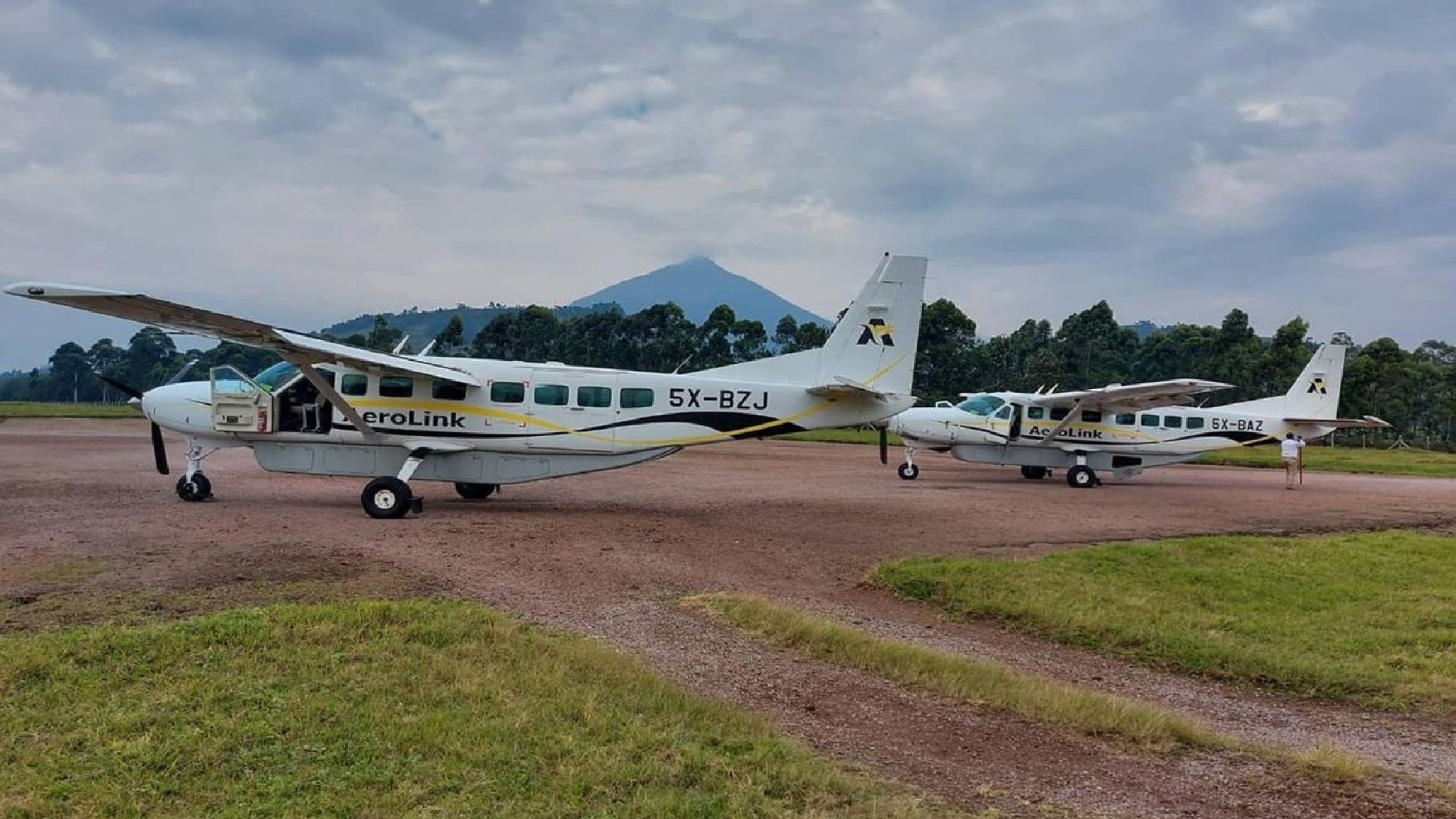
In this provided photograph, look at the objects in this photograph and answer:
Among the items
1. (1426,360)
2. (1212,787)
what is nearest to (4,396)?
(1212,787)

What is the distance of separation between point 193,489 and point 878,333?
1314 cm

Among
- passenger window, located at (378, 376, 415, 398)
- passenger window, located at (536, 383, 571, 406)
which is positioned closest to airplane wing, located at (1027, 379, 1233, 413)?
passenger window, located at (536, 383, 571, 406)

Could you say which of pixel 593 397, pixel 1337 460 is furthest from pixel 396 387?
Result: pixel 1337 460

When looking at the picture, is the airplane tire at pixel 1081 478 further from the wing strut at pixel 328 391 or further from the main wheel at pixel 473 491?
the wing strut at pixel 328 391

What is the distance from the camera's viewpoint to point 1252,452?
52.3m

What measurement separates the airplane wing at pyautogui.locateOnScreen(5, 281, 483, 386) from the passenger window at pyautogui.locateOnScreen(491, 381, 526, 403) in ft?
1.09

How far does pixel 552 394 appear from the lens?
16.8 m

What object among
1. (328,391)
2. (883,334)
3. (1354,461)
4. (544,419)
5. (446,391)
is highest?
(883,334)

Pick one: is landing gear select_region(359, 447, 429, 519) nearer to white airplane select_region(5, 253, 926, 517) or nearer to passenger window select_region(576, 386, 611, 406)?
white airplane select_region(5, 253, 926, 517)

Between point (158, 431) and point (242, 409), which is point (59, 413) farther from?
point (242, 409)

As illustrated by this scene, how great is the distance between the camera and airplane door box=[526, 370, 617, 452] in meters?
16.8

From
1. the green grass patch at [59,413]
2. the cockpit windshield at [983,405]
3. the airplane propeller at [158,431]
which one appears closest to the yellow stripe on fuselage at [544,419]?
the airplane propeller at [158,431]

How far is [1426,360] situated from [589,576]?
99.5 metres

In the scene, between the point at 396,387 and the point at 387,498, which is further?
the point at 396,387
